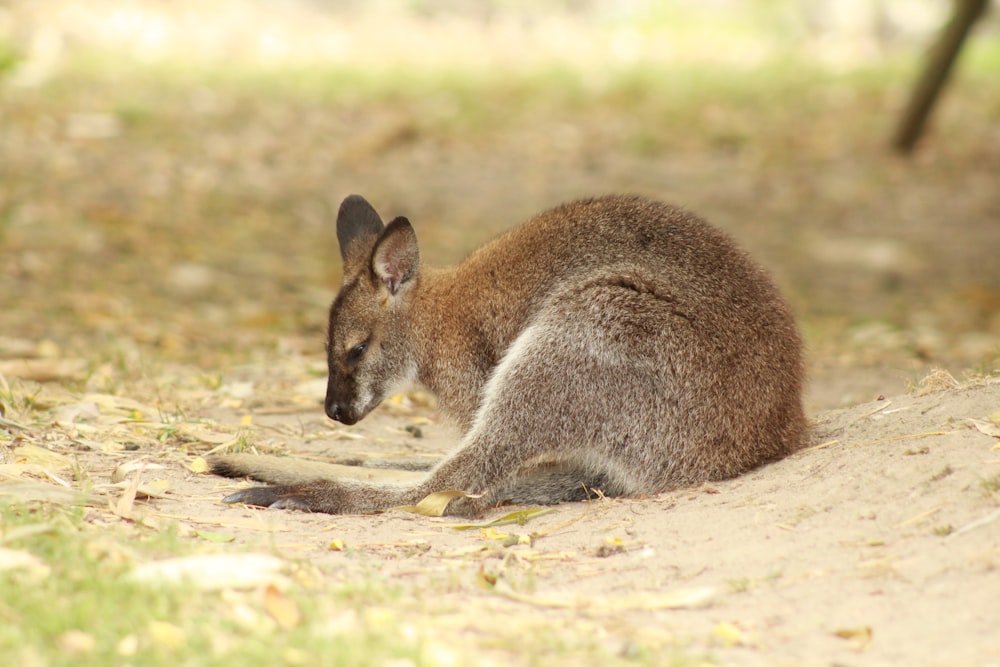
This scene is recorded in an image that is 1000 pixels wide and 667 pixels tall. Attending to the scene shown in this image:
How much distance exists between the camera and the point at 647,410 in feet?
12.8

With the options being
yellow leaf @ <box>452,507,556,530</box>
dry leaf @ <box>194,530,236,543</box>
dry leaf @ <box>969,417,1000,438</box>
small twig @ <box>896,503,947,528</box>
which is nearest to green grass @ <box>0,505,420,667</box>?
dry leaf @ <box>194,530,236,543</box>

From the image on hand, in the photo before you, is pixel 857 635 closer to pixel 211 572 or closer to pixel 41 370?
pixel 211 572

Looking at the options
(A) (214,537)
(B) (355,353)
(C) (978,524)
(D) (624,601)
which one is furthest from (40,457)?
(C) (978,524)

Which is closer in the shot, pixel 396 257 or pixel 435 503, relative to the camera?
pixel 435 503

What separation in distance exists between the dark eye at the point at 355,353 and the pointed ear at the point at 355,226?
406 mm

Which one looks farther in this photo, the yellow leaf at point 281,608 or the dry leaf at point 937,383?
the dry leaf at point 937,383

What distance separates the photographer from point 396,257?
4457mm

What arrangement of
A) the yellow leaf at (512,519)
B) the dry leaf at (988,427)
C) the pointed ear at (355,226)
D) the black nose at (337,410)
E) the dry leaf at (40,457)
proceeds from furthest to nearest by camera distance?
the pointed ear at (355,226)
the black nose at (337,410)
the dry leaf at (40,457)
the yellow leaf at (512,519)
the dry leaf at (988,427)

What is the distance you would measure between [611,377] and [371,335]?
3.55ft

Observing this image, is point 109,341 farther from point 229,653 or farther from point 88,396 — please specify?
point 229,653

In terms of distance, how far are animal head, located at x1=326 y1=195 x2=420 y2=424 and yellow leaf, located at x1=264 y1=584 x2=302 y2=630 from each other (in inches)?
72.2

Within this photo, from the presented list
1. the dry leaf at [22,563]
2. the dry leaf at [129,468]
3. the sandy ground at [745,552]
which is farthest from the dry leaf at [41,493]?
the dry leaf at [22,563]

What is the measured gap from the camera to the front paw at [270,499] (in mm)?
3834

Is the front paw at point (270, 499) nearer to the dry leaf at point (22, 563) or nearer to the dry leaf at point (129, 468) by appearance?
the dry leaf at point (129, 468)
